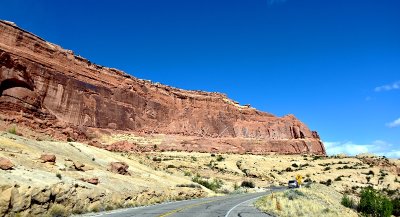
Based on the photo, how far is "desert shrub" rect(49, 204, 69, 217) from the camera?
16.6m

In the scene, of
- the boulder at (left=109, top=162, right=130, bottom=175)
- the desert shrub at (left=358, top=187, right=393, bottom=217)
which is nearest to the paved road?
the desert shrub at (left=358, top=187, right=393, bottom=217)

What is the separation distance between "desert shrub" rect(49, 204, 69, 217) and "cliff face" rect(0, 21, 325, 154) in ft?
140

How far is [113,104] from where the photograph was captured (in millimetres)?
99312

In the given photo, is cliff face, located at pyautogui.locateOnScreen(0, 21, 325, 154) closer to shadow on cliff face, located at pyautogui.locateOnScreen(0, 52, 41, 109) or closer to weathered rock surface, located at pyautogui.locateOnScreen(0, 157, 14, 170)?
shadow on cliff face, located at pyautogui.locateOnScreen(0, 52, 41, 109)

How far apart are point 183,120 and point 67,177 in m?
95.8

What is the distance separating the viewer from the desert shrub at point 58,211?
54.4 feet

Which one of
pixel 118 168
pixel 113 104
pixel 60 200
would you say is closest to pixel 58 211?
pixel 60 200

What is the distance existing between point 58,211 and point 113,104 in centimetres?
8424

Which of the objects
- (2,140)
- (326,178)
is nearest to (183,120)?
(326,178)

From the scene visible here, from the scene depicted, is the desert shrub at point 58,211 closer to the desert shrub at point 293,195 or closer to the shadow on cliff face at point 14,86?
the desert shrub at point 293,195

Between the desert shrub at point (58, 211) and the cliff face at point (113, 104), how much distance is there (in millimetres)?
42625

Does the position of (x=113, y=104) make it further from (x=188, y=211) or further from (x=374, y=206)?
(x=188, y=211)

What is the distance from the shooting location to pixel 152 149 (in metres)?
86.9

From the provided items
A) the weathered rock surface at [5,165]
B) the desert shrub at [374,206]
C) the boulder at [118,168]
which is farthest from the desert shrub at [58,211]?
the desert shrub at [374,206]
